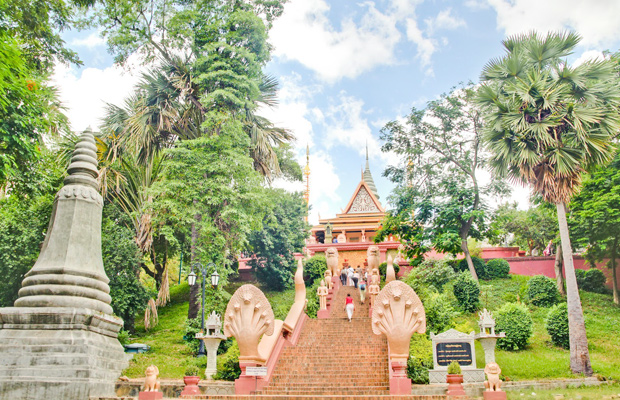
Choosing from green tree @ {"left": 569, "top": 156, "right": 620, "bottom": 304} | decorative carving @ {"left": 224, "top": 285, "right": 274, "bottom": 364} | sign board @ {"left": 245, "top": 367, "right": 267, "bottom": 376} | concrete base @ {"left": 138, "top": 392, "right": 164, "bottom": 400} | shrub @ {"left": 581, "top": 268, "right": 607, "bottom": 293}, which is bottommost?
concrete base @ {"left": 138, "top": 392, "right": 164, "bottom": 400}

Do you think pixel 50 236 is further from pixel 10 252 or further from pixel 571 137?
pixel 571 137

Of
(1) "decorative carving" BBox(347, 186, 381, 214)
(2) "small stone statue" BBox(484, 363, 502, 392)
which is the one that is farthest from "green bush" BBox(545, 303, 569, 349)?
(1) "decorative carving" BBox(347, 186, 381, 214)

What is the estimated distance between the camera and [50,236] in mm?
10172

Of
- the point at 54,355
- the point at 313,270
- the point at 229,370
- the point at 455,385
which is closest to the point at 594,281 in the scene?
the point at 313,270

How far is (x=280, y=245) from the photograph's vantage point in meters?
24.6

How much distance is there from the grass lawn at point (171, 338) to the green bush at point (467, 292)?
6.38 metres

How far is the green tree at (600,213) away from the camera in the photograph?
17.4m

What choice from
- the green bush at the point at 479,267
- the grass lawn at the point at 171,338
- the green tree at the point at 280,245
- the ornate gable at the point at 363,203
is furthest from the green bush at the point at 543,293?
the ornate gable at the point at 363,203

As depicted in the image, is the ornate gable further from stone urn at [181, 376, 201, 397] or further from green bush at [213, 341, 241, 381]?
stone urn at [181, 376, 201, 397]

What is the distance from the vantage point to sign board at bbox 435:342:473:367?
1159 cm

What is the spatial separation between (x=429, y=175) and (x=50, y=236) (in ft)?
54.8

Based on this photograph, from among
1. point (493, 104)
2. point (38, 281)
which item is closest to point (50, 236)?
point (38, 281)

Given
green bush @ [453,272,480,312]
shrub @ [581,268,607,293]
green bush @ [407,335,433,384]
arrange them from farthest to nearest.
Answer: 1. shrub @ [581,268,607,293]
2. green bush @ [453,272,480,312]
3. green bush @ [407,335,433,384]

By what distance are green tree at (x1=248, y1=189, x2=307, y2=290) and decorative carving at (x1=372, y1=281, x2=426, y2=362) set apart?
43.4ft
